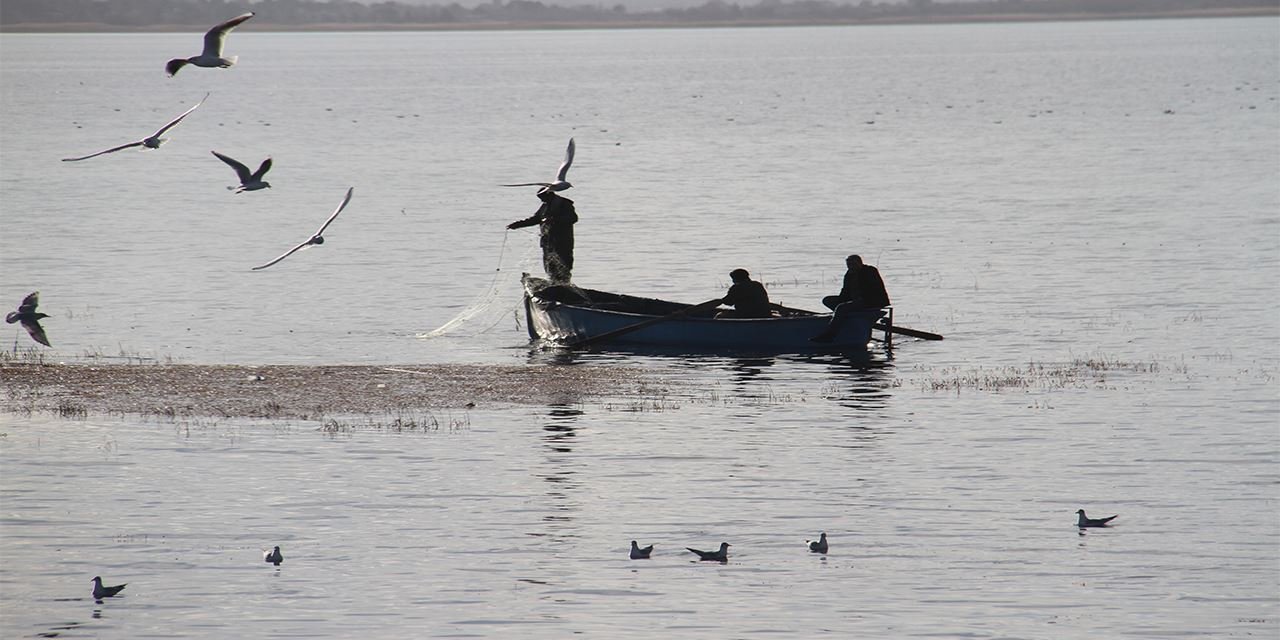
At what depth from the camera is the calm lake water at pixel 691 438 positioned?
16141 millimetres

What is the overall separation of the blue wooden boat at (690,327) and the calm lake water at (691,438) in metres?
0.54

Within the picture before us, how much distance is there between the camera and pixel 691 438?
22828mm

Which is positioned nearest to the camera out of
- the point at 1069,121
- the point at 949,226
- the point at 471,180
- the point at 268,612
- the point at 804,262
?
the point at 268,612

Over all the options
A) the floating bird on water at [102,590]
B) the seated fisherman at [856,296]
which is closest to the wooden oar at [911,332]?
the seated fisherman at [856,296]

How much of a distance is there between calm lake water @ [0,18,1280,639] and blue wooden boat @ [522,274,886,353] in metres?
0.54

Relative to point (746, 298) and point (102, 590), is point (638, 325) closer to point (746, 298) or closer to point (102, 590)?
point (746, 298)

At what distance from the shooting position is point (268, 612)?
15.8m

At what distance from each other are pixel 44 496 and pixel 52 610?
4431 mm

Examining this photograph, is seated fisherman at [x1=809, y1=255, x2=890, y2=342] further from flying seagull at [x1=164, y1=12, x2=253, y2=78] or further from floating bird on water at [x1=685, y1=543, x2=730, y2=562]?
floating bird on water at [x1=685, y1=543, x2=730, y2=562]

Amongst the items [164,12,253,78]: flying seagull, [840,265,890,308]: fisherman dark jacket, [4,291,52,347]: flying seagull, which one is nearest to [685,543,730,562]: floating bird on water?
[164,12,253,78]: flying seagull

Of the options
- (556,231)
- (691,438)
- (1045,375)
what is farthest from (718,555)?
(556,231)

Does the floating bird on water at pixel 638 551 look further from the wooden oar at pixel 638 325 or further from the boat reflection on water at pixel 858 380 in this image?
the wooden oar at pixel 638 325

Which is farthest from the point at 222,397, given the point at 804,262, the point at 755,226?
the point at 755,226

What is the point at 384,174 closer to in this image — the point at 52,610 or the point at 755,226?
the point at 755,226
